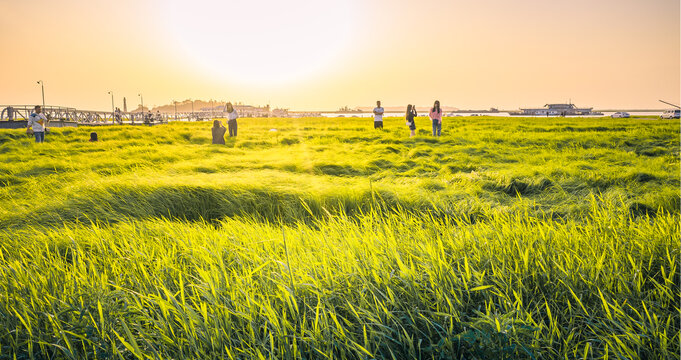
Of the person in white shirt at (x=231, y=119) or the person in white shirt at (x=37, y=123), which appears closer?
the person in white shirt at (x=37, y=123)

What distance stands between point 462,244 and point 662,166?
26.8 ft

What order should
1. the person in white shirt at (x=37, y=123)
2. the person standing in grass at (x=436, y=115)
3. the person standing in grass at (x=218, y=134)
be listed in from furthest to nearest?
1. the person standing in grass at (x=436, y=115)
2. the person in white shirt at (x=37, y=123)
3. the person standing in grass at (x=218, y=134)

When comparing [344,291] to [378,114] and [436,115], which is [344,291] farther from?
[378,114]

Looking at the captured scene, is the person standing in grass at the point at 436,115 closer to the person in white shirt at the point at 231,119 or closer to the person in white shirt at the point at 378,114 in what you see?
the person in white shirt at the point at 378,114

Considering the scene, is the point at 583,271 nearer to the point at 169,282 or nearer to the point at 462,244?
the point at 462,244

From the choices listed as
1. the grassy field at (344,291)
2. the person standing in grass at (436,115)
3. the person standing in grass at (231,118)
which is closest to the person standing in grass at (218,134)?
the person standing in grass at (231,118)

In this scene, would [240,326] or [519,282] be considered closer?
[240,326]

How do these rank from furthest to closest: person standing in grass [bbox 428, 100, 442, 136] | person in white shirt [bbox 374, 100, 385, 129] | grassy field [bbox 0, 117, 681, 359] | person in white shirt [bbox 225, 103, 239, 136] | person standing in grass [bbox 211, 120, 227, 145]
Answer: person in white shirt [bbox 374, 100, 385, 129] → person in white shirt [bbox 225, 103, 239, 136] → person standing in grass [bbox 428, 100, 442, 136] → person standing in grass [bbox 211, 120, 227, 145] → grassy field [bbox 0, 117, 681, 359]

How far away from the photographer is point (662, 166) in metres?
7.90

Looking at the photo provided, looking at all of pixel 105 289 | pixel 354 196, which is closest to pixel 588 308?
pixel 105 289

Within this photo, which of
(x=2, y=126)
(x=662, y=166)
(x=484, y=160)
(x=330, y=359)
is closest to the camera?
(x=330, y=359)

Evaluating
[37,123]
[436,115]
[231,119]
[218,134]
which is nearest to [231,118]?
[231,119]

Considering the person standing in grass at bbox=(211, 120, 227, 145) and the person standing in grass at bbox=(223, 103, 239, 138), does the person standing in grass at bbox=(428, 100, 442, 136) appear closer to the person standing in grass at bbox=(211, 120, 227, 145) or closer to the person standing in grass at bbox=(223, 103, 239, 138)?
the person standing in grass at bbox=(211, 120, 227, 145)

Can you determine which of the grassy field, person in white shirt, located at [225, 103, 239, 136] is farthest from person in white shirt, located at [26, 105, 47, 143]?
the grassy field
